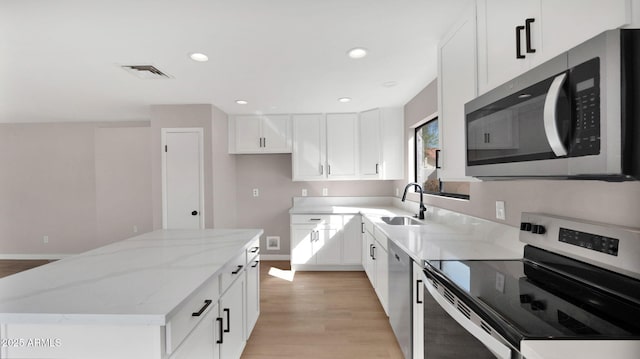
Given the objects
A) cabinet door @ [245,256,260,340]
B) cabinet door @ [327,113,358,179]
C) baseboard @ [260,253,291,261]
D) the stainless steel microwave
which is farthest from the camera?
baseboard @ [260,253,291,261]

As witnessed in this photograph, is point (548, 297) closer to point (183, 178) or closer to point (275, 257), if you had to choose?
→ point (183, 178)

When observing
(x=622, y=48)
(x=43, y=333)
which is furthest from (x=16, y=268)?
(x=622, y=48)

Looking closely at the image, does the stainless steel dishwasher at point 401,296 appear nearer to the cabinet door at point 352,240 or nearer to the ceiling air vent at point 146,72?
the cabinet door at point 352,240

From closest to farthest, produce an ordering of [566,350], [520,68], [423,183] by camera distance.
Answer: [566,350] < [520,68] < [423,183]

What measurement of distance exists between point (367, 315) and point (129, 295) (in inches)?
83.3

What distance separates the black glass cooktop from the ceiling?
1.41 metres

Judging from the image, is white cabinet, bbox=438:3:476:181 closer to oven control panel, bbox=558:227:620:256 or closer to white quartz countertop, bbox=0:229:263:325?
oven control panel, bbox=558:227:620:256

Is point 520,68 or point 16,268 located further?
point 16,268

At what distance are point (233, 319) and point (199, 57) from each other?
1938mm

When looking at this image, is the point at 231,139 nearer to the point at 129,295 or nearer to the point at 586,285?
the point at 129,295

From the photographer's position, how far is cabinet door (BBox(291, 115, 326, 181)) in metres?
3.97

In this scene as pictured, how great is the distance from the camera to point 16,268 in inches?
165

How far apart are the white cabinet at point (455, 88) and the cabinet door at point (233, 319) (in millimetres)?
1526

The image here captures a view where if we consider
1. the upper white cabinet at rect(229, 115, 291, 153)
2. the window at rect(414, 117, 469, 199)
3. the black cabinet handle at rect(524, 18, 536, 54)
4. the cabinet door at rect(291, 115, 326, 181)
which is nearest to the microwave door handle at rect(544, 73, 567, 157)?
the black cabinet handle at rect(524, 18, 536, 54)
